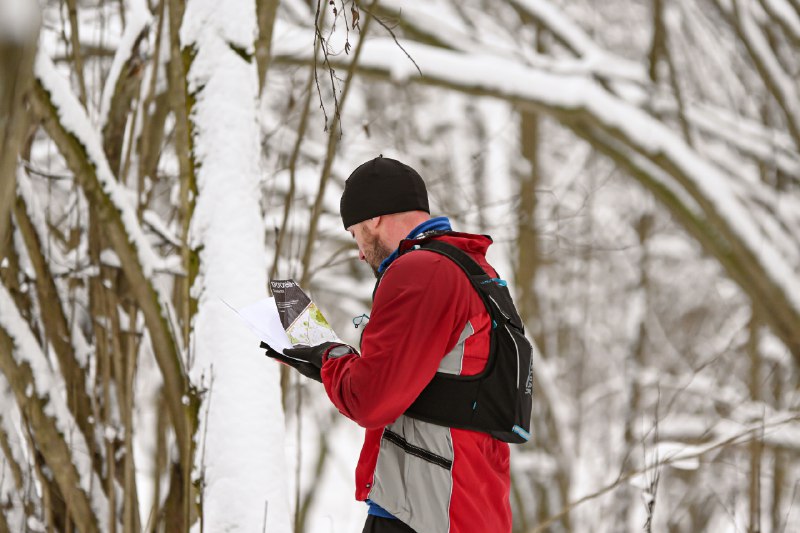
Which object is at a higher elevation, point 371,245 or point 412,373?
point 371,245

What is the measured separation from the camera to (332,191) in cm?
566

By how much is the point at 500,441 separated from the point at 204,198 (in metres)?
0.86

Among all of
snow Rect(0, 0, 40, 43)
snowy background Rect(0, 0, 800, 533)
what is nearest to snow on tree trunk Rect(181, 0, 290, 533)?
snowy background Rect(0, 0, 800, 533)

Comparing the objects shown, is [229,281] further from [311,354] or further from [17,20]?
[17,20]

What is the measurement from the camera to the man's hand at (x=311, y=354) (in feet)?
4.79

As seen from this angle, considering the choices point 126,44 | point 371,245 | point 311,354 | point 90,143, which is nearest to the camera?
point 311,354

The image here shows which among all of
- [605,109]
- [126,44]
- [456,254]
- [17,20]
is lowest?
[17,20]

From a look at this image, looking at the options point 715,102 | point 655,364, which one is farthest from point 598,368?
point 715,102

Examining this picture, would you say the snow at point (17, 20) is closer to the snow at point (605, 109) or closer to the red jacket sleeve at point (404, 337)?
the red jacket sleeve at point (404, 337)

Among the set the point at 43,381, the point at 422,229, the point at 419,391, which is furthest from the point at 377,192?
the point at 43,381

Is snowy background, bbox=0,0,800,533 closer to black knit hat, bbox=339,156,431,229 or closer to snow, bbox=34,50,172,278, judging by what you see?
snow, bbox=34,50,172,278

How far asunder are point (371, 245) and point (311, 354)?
0.78 feet

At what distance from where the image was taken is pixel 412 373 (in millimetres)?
1336

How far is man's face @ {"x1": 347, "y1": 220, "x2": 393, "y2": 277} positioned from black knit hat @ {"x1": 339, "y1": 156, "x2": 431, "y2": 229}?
3 cm
